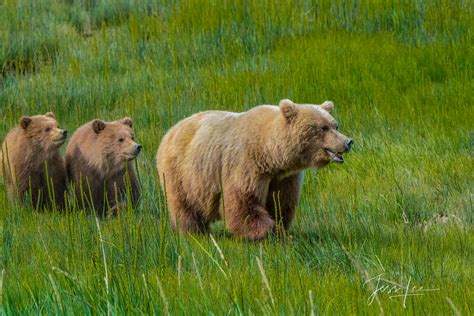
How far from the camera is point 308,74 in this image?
912cm

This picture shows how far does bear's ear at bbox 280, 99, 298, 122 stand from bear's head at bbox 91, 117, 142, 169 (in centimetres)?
193

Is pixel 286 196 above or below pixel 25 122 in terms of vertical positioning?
below

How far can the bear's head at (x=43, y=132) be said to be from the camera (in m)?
7.24

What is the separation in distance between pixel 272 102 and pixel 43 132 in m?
2.49

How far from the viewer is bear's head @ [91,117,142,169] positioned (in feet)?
24.2

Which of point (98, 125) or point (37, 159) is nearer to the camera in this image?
point (37, 159)

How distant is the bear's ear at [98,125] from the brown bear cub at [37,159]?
1.10 feet

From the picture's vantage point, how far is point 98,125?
753 centimetres

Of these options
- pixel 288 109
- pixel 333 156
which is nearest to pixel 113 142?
pixel 288 109

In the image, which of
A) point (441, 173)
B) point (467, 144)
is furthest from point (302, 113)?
point (467, 144)

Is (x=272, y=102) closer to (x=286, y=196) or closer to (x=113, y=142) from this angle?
(x=113, y=142)

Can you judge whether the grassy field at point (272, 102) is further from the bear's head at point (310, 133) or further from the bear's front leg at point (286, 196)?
the bear's head at point (310, 133)

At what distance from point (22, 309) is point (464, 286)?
2066 mm

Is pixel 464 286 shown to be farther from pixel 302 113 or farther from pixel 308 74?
pixel 308 74
